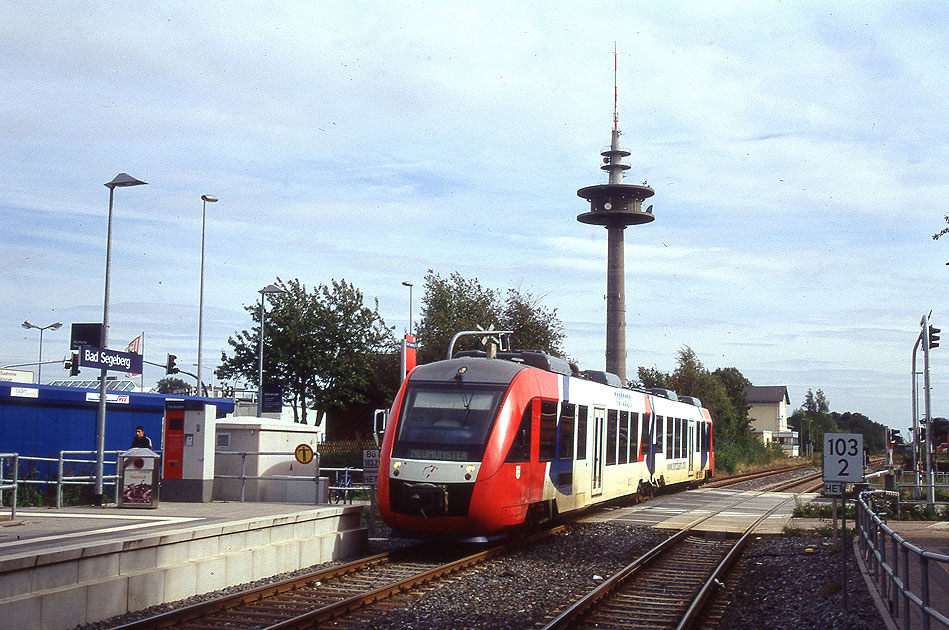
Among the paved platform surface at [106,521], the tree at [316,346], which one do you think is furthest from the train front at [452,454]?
the tree at [316,346]

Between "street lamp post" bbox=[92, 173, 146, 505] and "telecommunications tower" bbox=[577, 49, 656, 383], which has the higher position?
"telecommunications tower" bbox=[577, 49, 656, 383]

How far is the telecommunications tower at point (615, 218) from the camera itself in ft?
249

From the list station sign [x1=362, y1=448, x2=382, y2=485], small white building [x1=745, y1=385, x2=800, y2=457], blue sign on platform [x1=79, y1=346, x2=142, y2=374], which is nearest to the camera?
blue sign on platform [x1=79, y1=346, x2=142, y2=374]

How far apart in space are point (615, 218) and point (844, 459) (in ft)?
222

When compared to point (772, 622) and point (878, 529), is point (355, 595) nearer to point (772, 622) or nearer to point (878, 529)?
point (772, 622)

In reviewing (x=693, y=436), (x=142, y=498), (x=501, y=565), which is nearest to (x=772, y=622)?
(x=501, y=565)

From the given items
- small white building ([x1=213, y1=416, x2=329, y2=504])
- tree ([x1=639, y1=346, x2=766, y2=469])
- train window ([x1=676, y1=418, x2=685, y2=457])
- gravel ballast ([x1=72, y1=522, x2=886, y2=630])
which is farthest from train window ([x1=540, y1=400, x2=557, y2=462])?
tree ([x1=639, y1=346, x2=766, y2=469])

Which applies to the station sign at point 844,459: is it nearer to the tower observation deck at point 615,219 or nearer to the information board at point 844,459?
the information board at point 844,459

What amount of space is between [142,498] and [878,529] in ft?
33.2

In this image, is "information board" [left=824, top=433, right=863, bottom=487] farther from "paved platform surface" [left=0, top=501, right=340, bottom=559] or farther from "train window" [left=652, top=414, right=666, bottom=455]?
"train window" [left=652, top=414, right=666, bottom=455]

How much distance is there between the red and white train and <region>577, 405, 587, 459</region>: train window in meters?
0.02

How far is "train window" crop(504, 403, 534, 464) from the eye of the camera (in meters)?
14.9

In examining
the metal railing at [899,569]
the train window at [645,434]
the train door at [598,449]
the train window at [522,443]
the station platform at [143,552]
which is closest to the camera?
the metal railing at [899,569]

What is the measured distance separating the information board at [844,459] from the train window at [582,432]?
6310 mm
